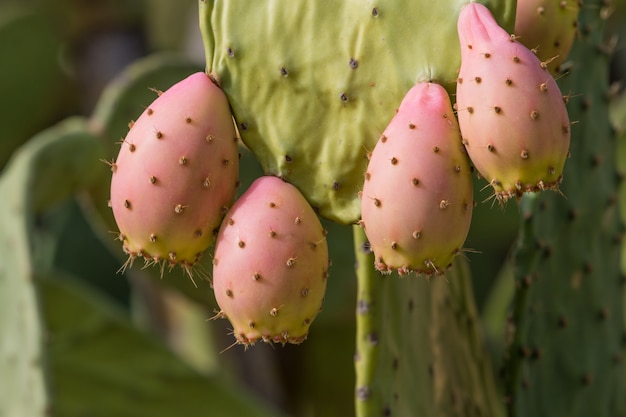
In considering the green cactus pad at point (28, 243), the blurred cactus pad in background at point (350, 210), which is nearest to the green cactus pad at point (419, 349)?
the blurred cactus pad in background at point (350, 210)

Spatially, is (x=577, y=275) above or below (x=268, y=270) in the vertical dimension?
below

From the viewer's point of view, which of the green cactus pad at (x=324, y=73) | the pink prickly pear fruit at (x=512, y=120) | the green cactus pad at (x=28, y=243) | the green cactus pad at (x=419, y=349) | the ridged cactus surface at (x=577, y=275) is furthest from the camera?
the green cactus pad at (x=28, y=243)

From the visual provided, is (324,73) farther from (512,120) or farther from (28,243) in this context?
(28,243)

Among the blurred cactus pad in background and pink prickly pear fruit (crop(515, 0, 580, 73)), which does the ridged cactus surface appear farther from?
pink prickly pear fruit (crop(515, 0, 580, 73))

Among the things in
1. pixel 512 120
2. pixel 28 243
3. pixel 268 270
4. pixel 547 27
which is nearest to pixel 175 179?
pixel 268 270

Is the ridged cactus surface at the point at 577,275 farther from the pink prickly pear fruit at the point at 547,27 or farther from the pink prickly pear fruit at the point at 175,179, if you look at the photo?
the pink prickly pear fruit at the point at 175,179

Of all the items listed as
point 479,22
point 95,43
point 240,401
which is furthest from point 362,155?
point 95,43

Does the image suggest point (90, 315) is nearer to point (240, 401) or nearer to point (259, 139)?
point (240, 401)

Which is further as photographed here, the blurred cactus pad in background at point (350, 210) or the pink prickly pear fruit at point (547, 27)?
the pink prickly pear fruit at point (547, 27)
